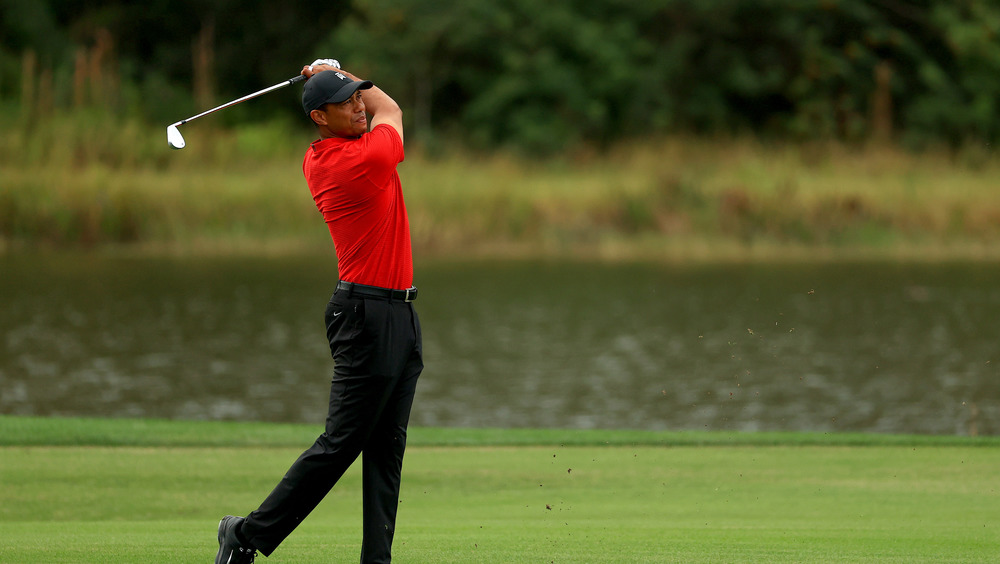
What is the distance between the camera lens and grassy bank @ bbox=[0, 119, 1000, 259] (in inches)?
1065

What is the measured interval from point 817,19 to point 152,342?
2597cm

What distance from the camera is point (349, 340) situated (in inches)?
183

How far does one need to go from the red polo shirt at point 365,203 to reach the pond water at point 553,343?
741 centimetres

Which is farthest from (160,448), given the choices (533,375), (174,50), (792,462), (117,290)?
(174,50)

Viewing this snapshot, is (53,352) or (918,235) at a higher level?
(918,235)

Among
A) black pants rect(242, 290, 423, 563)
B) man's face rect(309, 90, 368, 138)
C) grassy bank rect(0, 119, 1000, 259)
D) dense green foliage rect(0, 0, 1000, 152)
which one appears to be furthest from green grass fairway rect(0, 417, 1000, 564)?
dense green foliage rect(0, 0, 1000, 152)

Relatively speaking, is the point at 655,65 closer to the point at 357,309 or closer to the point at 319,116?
the point at 319,116

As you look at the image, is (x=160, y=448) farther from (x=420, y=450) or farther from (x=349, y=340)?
(x=349, y=340)

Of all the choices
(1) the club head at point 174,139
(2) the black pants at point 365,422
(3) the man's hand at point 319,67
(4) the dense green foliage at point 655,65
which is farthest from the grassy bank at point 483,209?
(2) the black pants at point 365,422

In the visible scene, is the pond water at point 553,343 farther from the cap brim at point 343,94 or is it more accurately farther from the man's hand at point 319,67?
the cap brim at point 343,94

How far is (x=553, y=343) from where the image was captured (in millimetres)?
18453

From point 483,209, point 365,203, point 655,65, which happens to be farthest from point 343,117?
point 655,65

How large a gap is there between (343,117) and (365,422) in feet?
3.44

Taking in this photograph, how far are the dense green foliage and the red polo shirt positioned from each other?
30.7 meters
